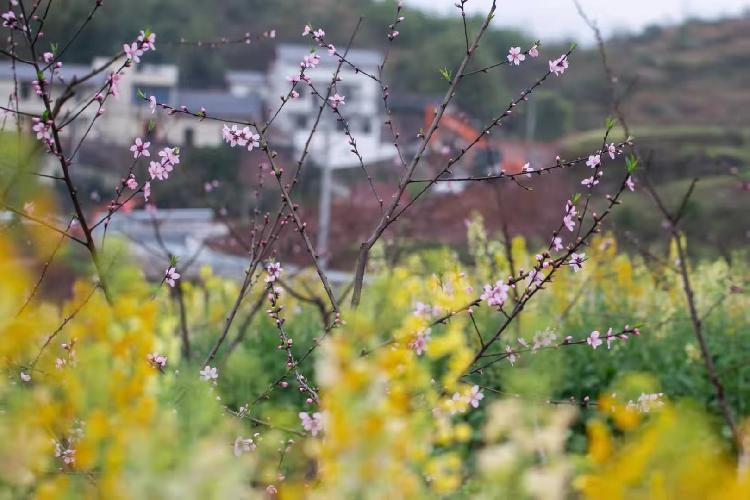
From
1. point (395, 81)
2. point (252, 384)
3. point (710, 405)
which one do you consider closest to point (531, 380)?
point (252, 384)

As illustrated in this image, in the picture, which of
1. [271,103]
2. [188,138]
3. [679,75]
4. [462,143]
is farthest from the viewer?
[679,75]

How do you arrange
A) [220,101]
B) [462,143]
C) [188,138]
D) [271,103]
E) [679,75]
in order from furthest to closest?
1. [679,75]
2. [220,101]
3. [271,103]
4. [188,138]
5. [462,143]

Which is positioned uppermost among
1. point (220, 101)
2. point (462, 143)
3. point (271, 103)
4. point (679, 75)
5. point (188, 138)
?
point (679, 75)

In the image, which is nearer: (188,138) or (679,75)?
(188,138)

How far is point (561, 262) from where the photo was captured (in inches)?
92.0

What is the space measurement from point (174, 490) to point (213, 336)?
16.5 ft

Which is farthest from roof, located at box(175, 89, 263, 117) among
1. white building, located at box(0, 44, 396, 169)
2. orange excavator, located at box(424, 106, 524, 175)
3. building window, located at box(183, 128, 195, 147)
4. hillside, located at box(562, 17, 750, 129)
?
hillside, located at box(562, 17, 750, 129)

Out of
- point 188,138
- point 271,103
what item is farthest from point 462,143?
point 271,103

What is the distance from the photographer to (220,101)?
124ft

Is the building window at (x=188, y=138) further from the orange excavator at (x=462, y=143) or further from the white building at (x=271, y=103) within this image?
the white building at (x=271, y=103)

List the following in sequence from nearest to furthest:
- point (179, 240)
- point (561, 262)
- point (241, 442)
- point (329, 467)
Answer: point (329, 467), point (241, 442), point (561, 262), point (179, 240)

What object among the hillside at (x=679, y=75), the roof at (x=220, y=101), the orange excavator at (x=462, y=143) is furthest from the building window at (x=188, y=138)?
the hillside at (x=679, y=75)

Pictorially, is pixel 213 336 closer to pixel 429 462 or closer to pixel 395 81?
pixel 429 462

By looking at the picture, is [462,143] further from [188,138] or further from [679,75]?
[679,75]
